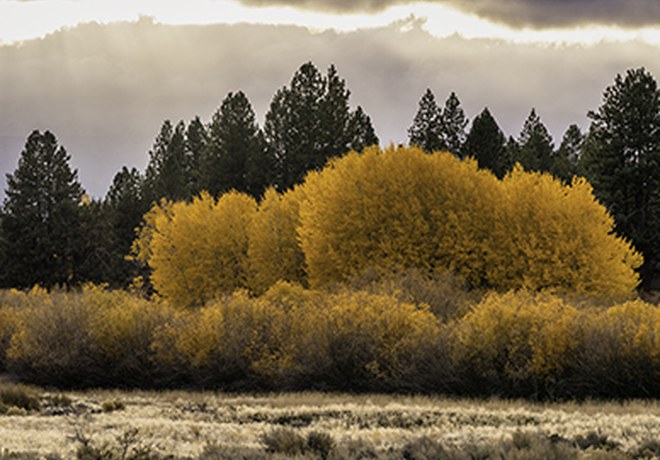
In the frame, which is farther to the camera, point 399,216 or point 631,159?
point 631,159

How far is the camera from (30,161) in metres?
76.6

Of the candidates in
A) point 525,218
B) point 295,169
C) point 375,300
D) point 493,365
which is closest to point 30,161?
point 295,169

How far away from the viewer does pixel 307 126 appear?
255 ft

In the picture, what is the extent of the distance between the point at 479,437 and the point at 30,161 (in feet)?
233

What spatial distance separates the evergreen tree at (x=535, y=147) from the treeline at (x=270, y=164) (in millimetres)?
227

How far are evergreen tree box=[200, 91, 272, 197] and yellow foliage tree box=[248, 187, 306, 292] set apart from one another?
1922cm

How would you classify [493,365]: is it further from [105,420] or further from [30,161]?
[30,161]

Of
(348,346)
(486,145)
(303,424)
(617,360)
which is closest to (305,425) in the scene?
(303,424)

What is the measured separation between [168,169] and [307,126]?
17.8 metres

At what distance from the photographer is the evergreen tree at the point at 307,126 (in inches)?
3007

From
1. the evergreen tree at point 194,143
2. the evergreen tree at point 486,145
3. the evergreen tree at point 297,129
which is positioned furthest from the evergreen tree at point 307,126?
the evergreen tree at point 194,143

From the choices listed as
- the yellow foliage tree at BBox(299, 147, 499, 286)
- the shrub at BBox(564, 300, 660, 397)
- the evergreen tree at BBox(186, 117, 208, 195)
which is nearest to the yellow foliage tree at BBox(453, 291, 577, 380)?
the shrub at BBox(564, 300, 660, 397)

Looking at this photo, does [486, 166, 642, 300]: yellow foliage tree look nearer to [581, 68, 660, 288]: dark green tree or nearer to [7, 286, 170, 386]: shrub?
[581, 68, 660, 288]: dark green tree

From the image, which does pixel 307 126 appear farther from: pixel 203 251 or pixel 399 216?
pixel 399 216
